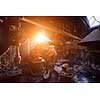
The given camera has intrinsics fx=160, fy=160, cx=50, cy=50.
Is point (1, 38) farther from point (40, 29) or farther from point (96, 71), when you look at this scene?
point (96, 71)

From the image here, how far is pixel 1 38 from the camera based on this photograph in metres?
1.59

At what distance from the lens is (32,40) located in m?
1.57
